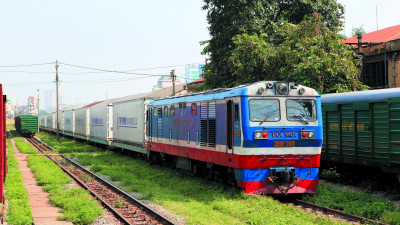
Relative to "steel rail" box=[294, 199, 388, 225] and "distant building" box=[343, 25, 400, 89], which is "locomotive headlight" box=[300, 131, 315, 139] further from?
"distant building" box=[343, 25, 400, 89]

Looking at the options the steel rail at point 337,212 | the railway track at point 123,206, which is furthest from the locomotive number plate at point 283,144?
the railway track at point 123,206

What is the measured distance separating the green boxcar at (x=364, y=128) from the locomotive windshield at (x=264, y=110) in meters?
3.24

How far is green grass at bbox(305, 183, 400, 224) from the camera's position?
1066cm

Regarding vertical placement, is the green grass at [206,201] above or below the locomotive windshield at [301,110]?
below

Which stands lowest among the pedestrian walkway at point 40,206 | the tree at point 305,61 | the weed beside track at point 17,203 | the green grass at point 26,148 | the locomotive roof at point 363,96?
the pedestrian walkway at point 40,206

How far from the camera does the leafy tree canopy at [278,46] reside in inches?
953

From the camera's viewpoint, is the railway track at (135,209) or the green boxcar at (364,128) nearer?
the railway track at (135,209)

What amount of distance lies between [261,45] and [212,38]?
8.13m

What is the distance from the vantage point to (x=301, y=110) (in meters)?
13.4

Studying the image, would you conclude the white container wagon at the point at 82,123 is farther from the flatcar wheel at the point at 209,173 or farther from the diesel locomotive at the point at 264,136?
the diesel locomotive at the point at 264,136

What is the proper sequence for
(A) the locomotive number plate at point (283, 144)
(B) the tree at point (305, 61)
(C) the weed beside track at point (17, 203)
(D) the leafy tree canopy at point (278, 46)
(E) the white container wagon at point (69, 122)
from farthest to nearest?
(E) the white container wagon at point (69, 122) < (D) the leafy tree canopy at point (278, 46) < (B) the tree at point (305, 61) < (A) the locomotive number plate at point (283, 144) < (C) the weed beside track at point (17, 203)

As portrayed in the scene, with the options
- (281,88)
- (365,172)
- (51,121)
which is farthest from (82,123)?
(281,88)

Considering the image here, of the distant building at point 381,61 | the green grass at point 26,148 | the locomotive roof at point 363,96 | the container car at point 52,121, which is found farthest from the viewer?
the container car at point 52,121

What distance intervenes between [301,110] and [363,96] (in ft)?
8.53
